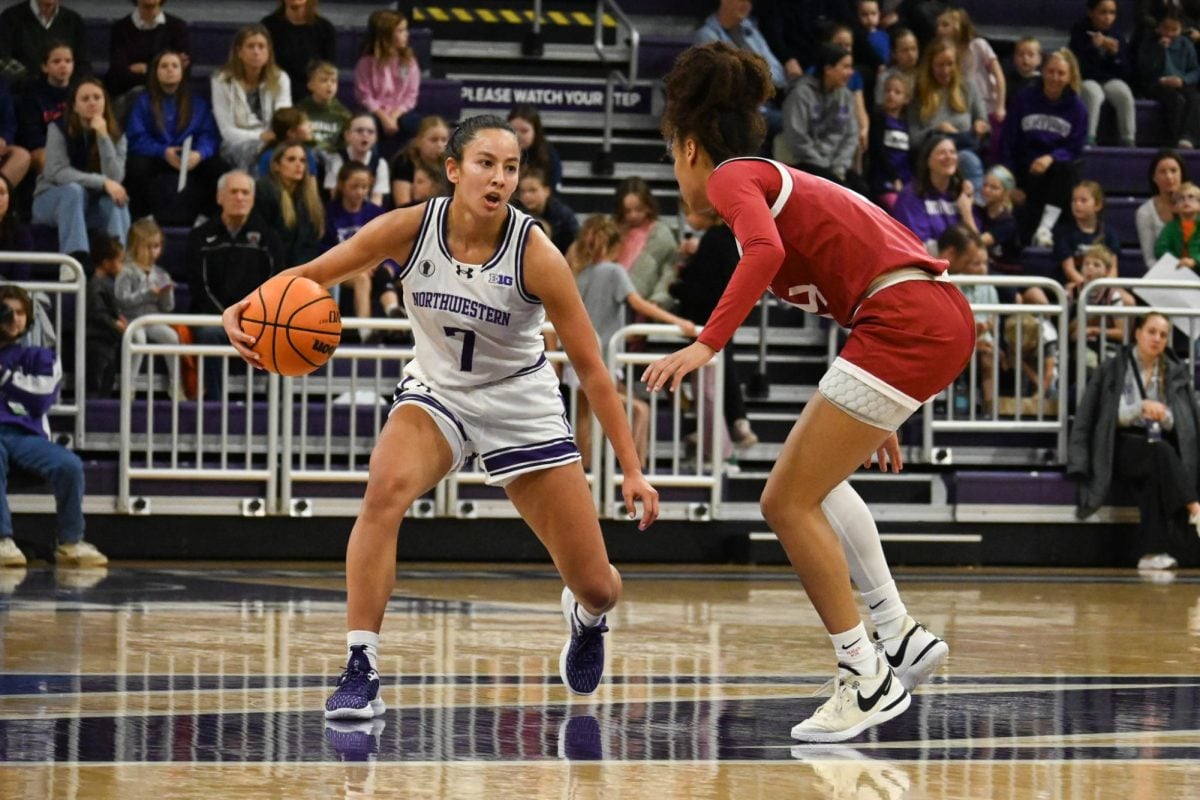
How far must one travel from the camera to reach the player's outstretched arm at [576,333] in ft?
18.5

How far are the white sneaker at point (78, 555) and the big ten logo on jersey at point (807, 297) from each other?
19.2ft

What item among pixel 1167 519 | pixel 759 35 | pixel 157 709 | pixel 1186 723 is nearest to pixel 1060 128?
pixel 759 35

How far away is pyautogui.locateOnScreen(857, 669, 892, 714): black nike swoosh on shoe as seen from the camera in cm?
531

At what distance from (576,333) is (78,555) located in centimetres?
554

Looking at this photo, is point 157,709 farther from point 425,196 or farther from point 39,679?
point 425,196

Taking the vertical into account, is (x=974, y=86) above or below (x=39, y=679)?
above

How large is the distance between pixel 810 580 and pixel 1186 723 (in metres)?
1.18

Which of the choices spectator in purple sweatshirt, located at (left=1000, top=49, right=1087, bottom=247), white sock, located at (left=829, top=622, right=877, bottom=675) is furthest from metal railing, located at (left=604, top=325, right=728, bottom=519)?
white sock, located at (left=829, top=622, right=877, bottom=675)

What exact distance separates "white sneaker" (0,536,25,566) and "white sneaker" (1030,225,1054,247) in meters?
7.33

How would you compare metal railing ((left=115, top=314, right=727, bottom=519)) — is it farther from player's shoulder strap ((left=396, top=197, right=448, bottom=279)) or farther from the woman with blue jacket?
player's shoulder strap ((left=396, top=197, right=448, bottom=279))

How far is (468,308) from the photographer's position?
569 cm

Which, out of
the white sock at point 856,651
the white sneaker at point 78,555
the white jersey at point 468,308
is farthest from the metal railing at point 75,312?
the white sock at point 856,651

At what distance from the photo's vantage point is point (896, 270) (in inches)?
216

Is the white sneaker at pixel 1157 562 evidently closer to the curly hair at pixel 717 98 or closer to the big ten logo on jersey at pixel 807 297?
the big ten logo on jersey at pixel 807 297
